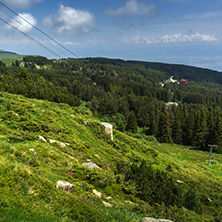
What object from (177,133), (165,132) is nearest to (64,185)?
(165,132)

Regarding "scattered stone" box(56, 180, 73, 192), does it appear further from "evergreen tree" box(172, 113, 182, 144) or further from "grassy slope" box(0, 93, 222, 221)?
"evergreen tree" box(172, 113, 182, 144)

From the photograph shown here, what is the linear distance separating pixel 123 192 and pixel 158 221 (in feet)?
13.8

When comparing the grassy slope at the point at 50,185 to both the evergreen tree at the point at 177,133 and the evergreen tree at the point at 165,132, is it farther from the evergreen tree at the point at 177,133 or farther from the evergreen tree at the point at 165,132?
the evergreen tree at the point at 177,133

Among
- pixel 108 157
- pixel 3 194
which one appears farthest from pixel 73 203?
pixel 108 157

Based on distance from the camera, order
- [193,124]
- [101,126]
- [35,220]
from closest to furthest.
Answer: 1. [35,220]
2. [101,126]
3. [193,124]

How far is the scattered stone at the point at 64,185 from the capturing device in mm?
8684

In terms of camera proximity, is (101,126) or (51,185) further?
(101,126)

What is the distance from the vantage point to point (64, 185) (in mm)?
8891

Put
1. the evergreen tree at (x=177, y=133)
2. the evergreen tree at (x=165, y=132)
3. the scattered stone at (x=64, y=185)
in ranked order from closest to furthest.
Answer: the scattered stone at (x=64, y=185), the evergreen tree at (x=165, y=132), the evergreen tree at (x=177, y=133)

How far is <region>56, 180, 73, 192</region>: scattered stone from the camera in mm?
8684

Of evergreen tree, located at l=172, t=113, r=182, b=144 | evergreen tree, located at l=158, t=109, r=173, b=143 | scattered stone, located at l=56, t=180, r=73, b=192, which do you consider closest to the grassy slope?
scattered stone, located at l=56, t=180, r=73, b=192

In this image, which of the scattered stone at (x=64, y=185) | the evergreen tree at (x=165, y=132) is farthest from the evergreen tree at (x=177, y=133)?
the scattered stone at (x=64, y=185)

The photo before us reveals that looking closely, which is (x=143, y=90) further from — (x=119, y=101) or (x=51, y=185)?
(x=51, y=185)

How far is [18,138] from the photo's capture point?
12.5m
